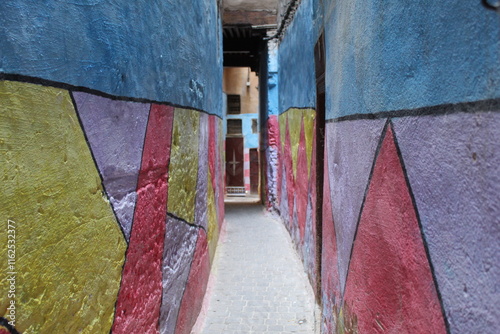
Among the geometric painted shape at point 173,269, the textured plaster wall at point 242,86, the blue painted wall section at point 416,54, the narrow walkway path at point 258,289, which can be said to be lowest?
the narrow walkway path at point 258,289

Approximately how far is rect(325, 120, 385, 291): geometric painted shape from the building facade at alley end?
17 millimetres


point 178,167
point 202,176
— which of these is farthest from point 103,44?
point 202,176

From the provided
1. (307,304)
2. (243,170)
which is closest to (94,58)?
(307,304)

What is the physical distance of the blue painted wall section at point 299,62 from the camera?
449cm

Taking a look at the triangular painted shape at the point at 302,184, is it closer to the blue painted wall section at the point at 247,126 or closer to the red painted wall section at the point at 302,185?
the red painted wall section at the point at 302,185

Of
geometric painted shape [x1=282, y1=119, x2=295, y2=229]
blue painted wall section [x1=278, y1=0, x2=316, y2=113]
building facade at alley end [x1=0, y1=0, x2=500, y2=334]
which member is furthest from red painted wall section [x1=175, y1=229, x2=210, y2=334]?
geometric painted shape [x1=282, y1=119, x2=295, y2=229]

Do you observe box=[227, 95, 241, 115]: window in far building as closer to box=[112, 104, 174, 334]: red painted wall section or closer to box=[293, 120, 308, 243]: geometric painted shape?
box=[293, 120, 308, 243]: geometric painted shape

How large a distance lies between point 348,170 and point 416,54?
1090 millimetres

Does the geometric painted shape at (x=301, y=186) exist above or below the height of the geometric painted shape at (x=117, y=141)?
below

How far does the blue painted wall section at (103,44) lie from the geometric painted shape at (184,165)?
212mm

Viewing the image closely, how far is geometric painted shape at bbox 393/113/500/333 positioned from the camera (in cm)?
94

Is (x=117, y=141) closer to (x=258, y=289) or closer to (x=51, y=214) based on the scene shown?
(x=51, y=214)

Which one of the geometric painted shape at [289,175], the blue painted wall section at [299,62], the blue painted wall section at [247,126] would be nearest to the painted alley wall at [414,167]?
the blue painted wall section at [299,62]

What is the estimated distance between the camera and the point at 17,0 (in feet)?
3.87
